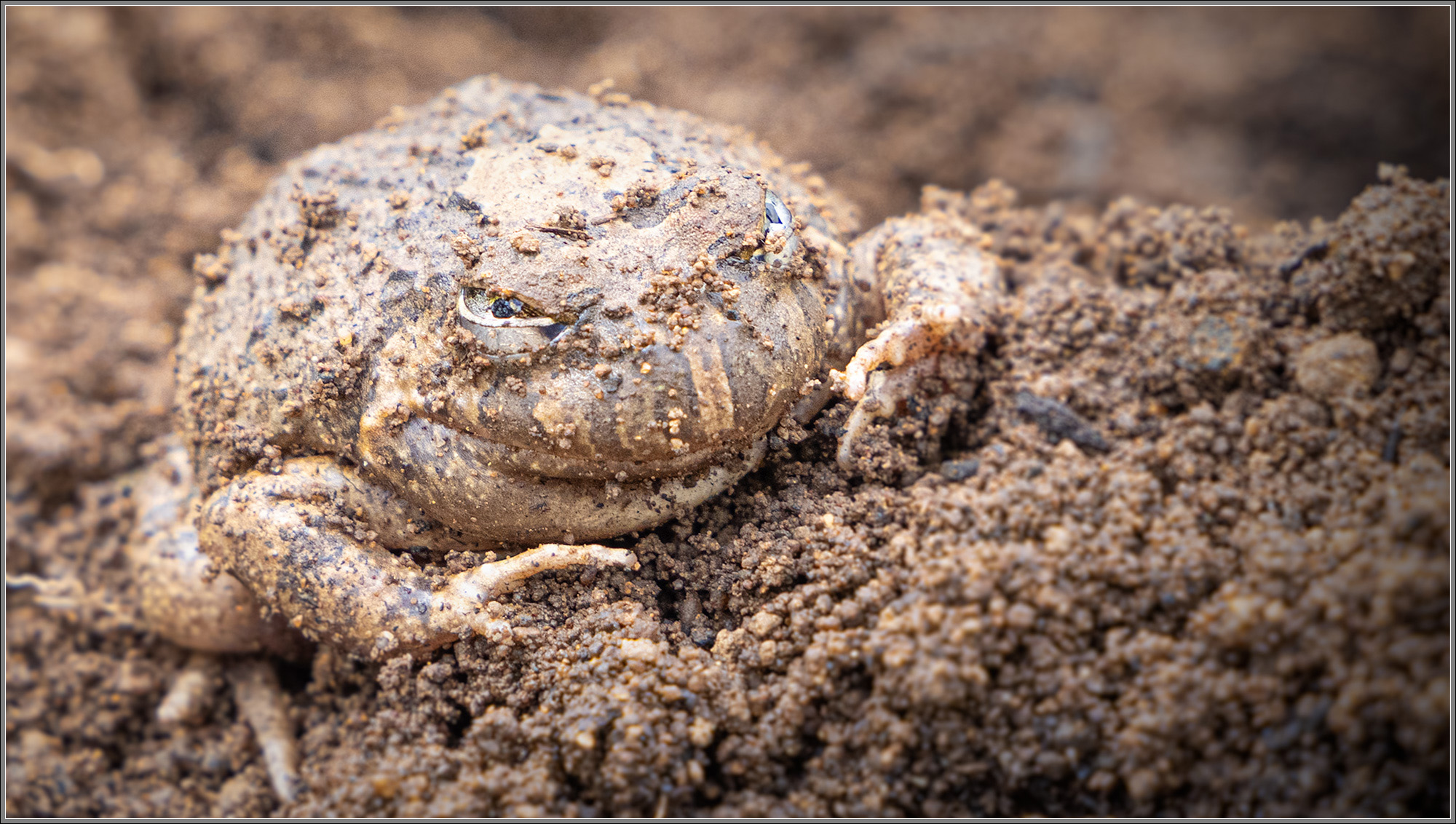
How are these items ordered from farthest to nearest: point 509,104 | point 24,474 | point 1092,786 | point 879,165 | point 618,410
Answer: point 879,165 → point 24,474 → point 509,104 → point 618,410 → point 1092,786

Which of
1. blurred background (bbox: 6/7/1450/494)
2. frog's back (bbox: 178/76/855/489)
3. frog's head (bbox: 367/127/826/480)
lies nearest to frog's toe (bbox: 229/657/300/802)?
frog's back (bbox: 178/76/855/489)

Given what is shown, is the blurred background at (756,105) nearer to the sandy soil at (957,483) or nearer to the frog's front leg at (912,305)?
the sandy soil at (957,483)

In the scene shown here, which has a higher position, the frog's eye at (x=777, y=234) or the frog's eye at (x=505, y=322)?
the frog's eye at (x=777, y=234)

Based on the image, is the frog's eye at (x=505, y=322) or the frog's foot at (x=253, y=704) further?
the frog's foot at (x=253, y=704)

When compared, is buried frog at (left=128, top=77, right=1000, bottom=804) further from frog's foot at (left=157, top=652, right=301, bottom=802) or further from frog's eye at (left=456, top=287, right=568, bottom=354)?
frog's foot at (left=157, top=652, right=301, bottom=802)

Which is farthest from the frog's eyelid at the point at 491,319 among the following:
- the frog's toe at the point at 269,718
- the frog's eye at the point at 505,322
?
the frog's toe at the point at 269,718

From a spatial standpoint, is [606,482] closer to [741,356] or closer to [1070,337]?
[741,356]

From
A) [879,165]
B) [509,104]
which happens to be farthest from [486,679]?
[879,165]

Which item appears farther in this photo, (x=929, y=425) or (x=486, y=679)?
(x=929, y=425)
